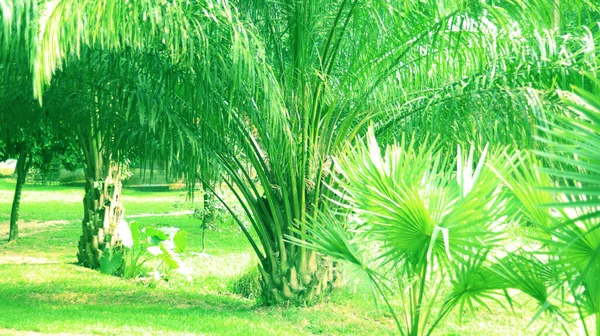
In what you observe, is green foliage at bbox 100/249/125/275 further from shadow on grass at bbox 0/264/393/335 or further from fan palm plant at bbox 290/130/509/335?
fan palm plant at bbox 290/130/509/335

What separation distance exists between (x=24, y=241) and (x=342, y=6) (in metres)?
11.0

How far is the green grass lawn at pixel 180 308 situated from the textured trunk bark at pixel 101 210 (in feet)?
1.51

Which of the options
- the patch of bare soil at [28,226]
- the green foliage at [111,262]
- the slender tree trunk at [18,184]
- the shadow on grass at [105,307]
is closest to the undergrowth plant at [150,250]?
the green foliage at [111,262]

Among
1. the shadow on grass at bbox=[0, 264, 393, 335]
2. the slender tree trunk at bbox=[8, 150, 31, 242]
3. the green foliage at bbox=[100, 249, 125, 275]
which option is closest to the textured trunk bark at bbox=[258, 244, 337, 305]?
the shadow on grass at bbox=[0, 264, 393, 335]

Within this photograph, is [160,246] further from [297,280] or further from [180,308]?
[297,280]

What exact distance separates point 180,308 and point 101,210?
318 centimetres

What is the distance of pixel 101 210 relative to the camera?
1103cm

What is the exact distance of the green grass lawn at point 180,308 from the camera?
23.3 ft

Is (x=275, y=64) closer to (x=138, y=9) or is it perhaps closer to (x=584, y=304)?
(x=138, y=9)

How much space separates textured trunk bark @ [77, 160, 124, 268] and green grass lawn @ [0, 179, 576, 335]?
461mm

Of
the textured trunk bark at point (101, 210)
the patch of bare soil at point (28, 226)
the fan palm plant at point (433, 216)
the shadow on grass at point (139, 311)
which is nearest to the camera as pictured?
the fan palm plant at point (433, 216)

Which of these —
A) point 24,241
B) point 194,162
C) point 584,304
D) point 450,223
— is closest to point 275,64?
point 194,162

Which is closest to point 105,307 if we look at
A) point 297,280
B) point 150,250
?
point 150,250

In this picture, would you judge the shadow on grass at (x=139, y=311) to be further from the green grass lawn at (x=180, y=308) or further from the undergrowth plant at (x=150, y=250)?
the undergrowth plant at (x=150, y=250)
